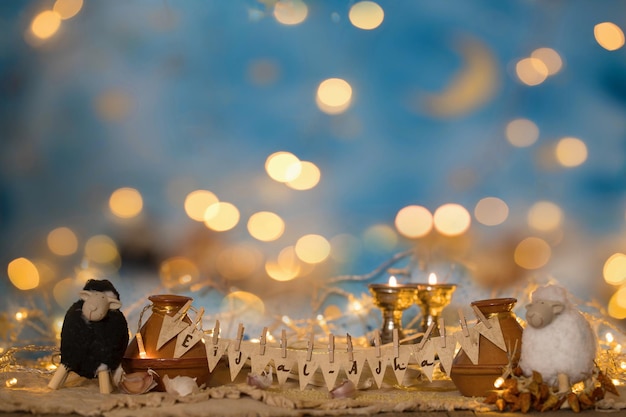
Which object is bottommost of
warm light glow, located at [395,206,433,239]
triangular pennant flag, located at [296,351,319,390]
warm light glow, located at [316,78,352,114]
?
triangular pennant flag, located at [296,351,319,390]

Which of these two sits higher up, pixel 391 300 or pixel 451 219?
pixel 451 219

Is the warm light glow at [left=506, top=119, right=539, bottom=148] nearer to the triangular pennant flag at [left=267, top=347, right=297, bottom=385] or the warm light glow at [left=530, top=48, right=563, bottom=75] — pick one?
the warm light glow at [left=530, top=48, right=563, bottom=75]

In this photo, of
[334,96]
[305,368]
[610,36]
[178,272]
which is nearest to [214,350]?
[305,368]

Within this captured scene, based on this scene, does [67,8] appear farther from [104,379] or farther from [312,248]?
[104,379]

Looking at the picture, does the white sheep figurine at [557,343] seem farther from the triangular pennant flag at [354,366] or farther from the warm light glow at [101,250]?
the warm light glow at [101,250]

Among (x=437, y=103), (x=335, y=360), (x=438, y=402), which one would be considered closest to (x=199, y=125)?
(x=437, y=103)

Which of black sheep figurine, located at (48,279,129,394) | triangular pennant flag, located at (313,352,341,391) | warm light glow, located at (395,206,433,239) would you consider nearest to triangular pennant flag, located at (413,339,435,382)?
triangular pennant flag, located at (313,352,341,391)

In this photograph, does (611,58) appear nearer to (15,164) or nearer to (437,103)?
(437,103)
